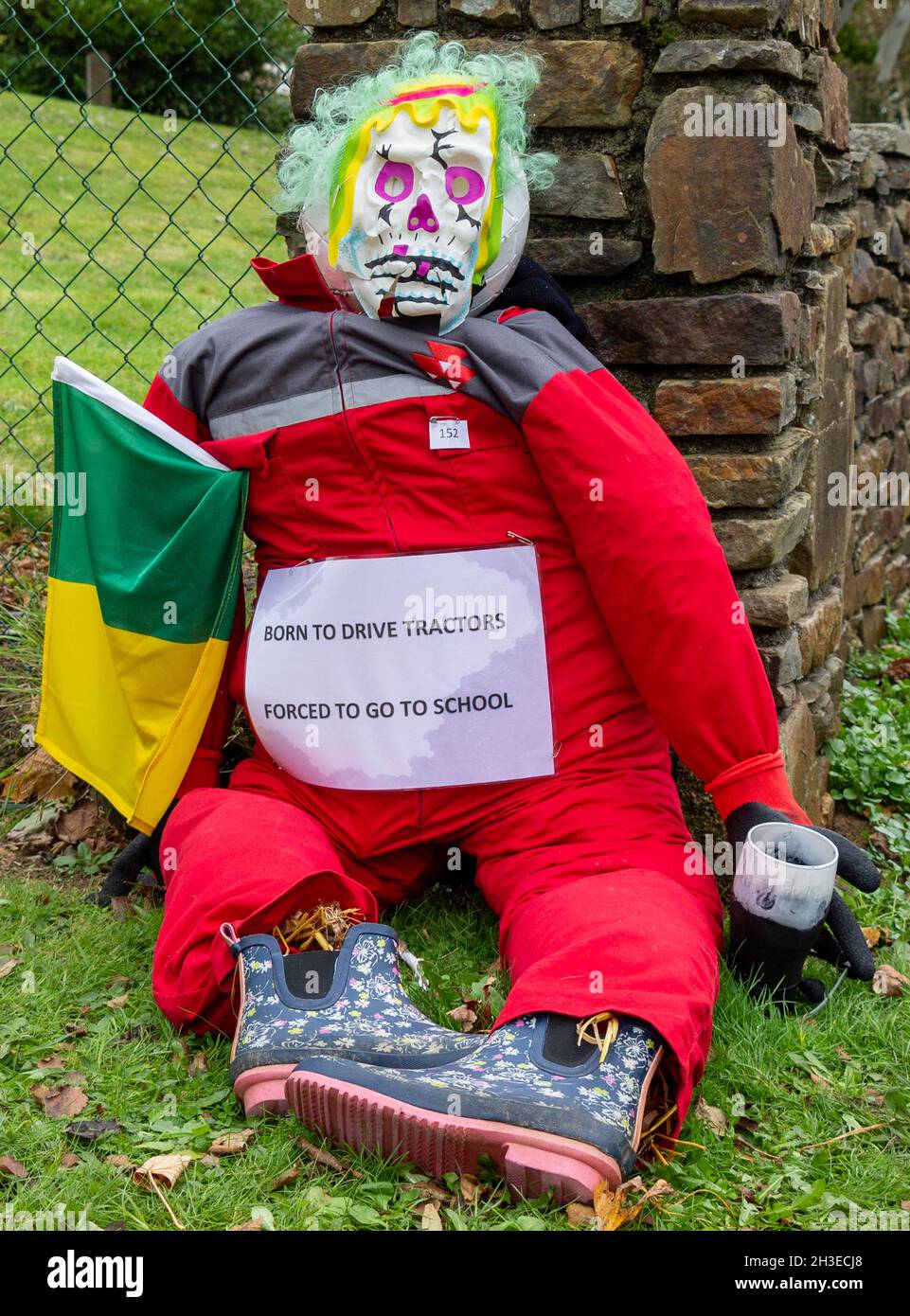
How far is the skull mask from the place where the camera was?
90.3 inches

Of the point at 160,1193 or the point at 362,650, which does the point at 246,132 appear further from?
the point at 160,1193

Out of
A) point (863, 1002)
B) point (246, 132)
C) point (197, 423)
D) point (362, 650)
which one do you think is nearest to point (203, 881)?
point (362, 650)

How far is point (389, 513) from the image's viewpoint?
2.44 meters

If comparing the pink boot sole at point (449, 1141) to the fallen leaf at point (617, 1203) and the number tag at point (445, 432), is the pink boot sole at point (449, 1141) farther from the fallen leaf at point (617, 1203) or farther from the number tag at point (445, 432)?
the number tag at point (445, 432)

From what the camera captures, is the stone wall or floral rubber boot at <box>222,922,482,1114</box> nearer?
floral rubber boot at <box>222,922,482,1114</box>

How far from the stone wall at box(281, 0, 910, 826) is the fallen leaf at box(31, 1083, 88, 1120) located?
1.30 meters

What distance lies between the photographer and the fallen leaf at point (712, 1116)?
2.06m

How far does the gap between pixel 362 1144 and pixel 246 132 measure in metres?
13.1

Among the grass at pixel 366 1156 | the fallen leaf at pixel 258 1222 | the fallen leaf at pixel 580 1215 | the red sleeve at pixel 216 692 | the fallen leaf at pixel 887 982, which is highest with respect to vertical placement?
the red sleeve at pixel 216 692

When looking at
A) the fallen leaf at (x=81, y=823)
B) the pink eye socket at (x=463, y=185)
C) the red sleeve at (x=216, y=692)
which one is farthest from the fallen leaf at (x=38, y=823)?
the pink eye socket at (x=463, y=185)

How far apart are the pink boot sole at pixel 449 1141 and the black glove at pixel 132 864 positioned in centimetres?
93

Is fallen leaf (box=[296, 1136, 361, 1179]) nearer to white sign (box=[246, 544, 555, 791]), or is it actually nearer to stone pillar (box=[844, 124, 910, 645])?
white sign (box=[246, 544, 555, 791])

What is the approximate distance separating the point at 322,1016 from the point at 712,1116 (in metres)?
0.62

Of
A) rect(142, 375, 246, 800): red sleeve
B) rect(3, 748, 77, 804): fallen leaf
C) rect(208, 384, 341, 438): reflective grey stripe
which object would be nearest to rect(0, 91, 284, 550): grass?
rect(3, 748, 77, 804): fallen leaf
